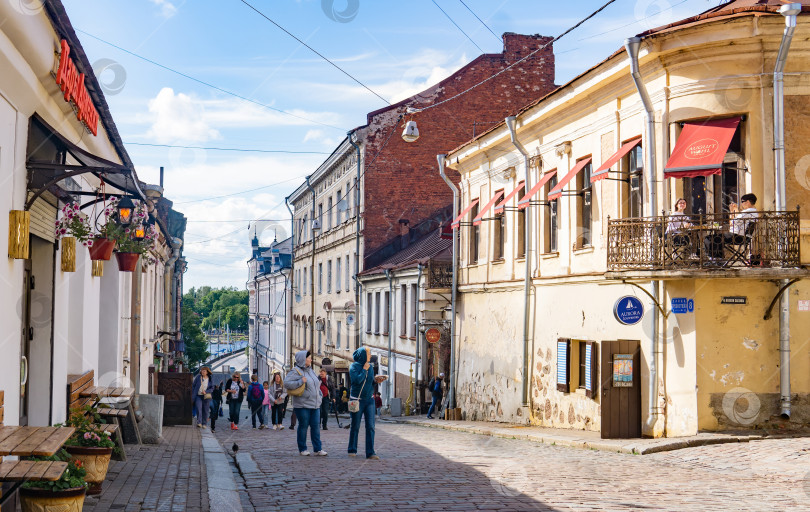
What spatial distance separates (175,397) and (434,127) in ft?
58.2

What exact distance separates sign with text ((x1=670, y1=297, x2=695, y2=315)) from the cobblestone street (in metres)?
2.21

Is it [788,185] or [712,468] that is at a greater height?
[788,185]

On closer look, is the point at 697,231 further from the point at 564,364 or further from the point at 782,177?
the point at 564,364

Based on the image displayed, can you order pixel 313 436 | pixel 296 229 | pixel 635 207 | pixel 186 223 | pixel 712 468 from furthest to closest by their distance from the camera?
pixel 296 229 < pixel 186 223 < pixel 635 207 < pixel 313 436 < pixel 712 468

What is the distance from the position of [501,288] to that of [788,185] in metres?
9.77

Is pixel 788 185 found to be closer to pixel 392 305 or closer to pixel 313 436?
pixel 313 436

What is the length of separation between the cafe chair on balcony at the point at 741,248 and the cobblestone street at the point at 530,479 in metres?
2.62

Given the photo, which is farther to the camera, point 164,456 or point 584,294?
point 584,294

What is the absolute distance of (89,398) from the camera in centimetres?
1141

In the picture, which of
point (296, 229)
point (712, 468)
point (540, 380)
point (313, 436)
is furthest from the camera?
point (296, 229)

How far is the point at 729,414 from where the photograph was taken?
43.4 feet

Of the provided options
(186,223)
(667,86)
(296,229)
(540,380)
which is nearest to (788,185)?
(667,86)

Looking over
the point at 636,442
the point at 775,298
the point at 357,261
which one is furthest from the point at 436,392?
the point at 775,298

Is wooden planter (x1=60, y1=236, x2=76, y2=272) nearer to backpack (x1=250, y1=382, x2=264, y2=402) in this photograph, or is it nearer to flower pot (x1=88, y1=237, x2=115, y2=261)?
flower pot (x1=88, y1=237, x2=115, y2=261)
